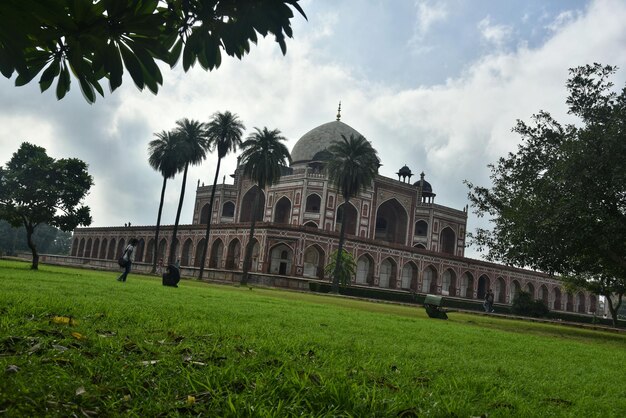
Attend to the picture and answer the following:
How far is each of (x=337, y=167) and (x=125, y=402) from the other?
35.4m

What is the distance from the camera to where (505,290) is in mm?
58688

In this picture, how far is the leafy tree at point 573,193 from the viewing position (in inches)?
613

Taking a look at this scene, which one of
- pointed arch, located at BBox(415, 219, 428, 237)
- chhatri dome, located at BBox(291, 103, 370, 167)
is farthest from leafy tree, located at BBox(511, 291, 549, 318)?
chhatri dome, located at BBox(291, 103, 370, 167)

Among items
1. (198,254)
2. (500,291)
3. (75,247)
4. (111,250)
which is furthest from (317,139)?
(75,247)

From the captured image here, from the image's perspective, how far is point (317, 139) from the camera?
60594mm

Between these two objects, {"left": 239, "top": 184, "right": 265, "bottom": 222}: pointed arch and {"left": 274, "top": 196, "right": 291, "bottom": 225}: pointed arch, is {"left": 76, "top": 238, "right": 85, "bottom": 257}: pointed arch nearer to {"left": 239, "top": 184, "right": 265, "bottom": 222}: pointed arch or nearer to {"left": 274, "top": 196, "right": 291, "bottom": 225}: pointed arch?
{"left": 239, "top": 184, "right": 265, "bottom": 222}: pointed arch

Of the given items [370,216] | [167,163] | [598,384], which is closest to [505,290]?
[370,216]

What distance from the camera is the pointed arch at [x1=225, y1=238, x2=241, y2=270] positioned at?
47.2m

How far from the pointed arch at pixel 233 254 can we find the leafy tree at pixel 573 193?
29.9 meters

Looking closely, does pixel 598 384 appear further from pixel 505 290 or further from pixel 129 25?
pixel 505 290

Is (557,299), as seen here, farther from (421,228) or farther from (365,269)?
(365,269)

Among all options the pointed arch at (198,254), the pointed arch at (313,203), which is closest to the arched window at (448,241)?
the pointed arch at (313,203)

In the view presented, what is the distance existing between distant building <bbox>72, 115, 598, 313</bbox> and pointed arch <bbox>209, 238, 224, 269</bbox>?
3.8 inches

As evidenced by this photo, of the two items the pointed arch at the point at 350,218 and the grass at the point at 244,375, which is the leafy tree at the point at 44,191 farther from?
the pointed arch at the point at 350,218
